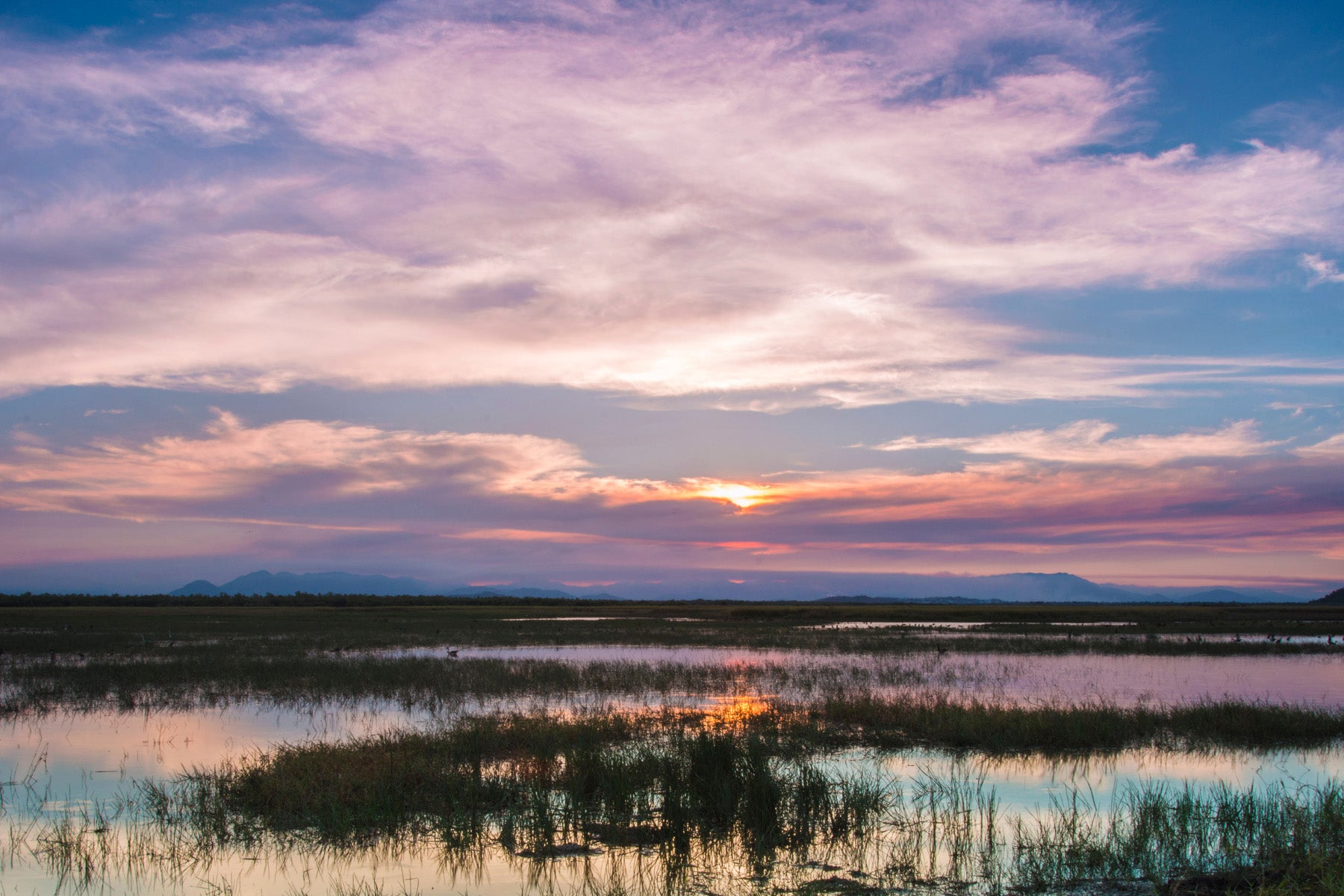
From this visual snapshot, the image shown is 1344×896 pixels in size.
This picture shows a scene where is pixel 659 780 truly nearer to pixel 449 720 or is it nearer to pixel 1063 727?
pixel 449 720

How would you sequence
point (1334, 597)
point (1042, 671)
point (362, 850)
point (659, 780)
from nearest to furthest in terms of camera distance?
point (362, 850) < point (659, 780) < point (1042, 671) < point (1334, 597)

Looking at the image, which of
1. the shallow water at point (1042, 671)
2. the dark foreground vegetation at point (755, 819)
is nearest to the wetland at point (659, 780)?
the dark foreground vegetation at point (755, 819)

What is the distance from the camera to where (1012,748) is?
51.7 feet

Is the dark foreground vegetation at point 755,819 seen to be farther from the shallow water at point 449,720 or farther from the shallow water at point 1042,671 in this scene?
the shallow water at point 1042,671

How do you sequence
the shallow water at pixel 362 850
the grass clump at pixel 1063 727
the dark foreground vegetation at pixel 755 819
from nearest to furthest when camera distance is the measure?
the shallow water at pixel 362 850 → the dark foreground vegetation at pixel 755 819 → the grass clump at pixel 1063 727

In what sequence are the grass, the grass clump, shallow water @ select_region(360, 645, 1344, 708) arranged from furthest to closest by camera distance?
1. the grass
2. shallow water @ select_region(360, 645, 1344, 708)
3. the grass clump

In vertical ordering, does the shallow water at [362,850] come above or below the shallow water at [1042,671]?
above

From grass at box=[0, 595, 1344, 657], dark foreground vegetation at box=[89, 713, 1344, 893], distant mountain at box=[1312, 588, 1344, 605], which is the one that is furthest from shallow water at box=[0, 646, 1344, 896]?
distant mountain at box=[1312, 588, 1344, 605]

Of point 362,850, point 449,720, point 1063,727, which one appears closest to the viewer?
point 362,850

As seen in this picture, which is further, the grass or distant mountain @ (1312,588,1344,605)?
distant mountain @ (1312,588,1344,605)

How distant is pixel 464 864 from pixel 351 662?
22.9m

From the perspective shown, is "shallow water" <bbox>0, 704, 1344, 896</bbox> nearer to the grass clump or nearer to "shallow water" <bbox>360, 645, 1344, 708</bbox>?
the grass clump

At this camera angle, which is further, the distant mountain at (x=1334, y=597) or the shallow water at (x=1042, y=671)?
the distant mountain at (x=1334, y=597)

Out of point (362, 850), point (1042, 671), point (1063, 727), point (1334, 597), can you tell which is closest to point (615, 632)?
point (1042, 671)
